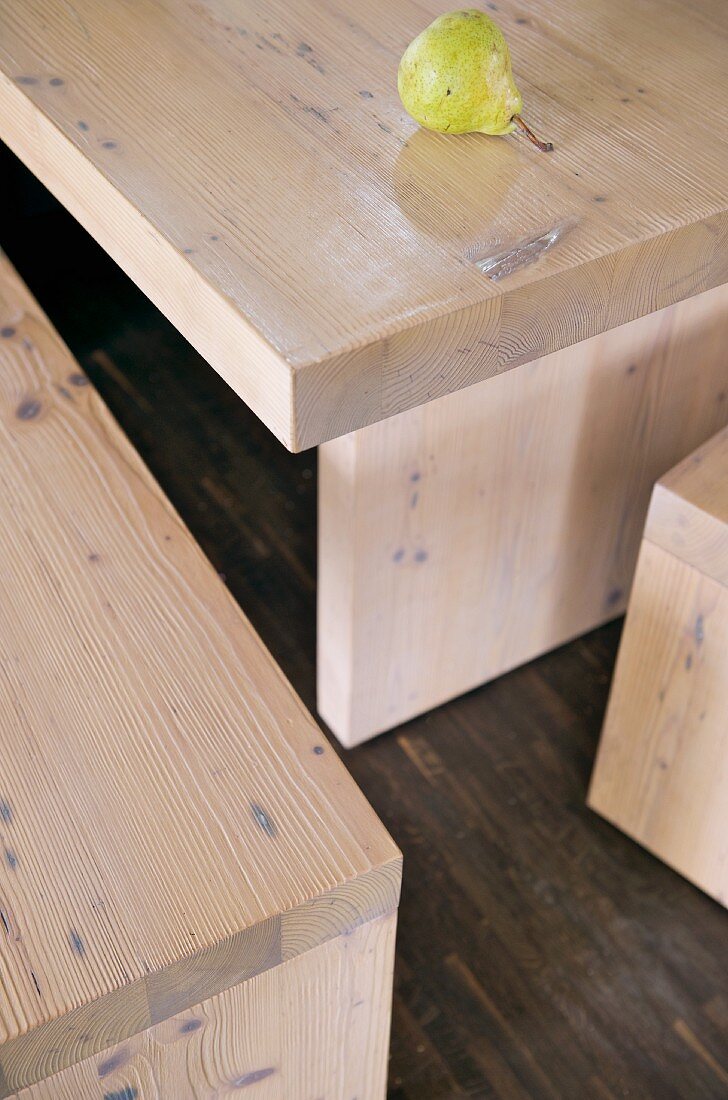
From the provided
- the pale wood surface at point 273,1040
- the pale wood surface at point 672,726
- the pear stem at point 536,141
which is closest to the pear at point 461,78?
the pear stem at point 536,141

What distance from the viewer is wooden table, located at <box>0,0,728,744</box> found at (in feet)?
2.64

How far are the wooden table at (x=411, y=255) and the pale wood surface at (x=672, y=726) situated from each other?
223 mm

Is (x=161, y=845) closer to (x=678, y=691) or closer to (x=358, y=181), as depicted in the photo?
(x=358, y=181)

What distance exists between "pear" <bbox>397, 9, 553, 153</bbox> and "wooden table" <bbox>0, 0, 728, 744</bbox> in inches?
0.9

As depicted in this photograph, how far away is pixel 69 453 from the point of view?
1.02 metres

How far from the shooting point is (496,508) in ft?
4.33

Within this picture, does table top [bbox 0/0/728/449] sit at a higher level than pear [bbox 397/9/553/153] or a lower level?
lower

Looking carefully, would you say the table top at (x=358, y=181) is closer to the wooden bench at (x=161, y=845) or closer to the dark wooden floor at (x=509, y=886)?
the wooden bench at (x=161, y=845)

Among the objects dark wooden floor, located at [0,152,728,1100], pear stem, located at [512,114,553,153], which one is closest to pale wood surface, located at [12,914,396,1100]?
dark wooden floor, located at [0,152,728,1100]

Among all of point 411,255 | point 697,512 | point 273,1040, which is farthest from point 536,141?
point 273,1040

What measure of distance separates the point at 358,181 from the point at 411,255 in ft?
0.35

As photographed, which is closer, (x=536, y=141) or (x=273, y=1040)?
(x=273, y=1040)

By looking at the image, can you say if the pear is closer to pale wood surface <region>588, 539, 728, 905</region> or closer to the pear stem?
the pear stem

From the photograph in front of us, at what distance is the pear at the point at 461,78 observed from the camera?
2.92ft
